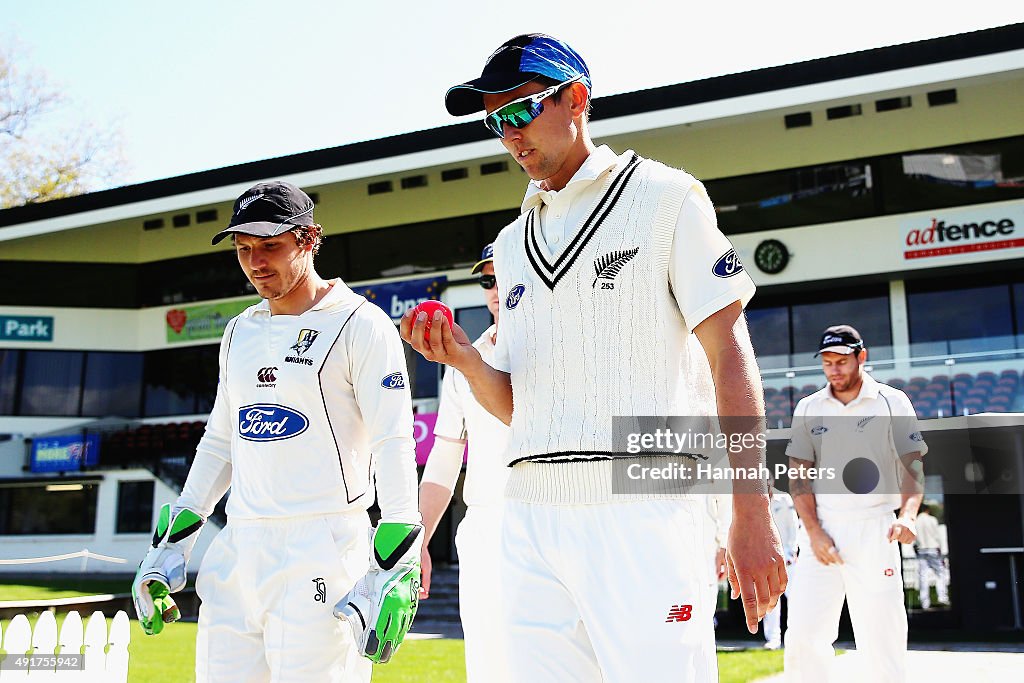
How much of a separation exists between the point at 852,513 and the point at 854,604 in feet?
2.07

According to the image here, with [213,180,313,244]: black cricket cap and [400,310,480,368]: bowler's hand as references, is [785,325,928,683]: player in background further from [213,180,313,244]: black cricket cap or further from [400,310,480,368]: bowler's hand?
[400,310,480,368]: bowler's hand

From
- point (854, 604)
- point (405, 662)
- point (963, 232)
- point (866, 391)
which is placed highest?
point (963, 232)

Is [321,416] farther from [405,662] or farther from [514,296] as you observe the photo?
[405,662]

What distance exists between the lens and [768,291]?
2156cm

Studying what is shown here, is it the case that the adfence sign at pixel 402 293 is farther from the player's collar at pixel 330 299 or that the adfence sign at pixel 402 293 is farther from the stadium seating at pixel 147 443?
the player's collar at pixel 330 299

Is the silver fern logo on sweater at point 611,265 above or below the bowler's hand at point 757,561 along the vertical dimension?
above

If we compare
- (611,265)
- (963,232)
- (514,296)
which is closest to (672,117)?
(963,232)

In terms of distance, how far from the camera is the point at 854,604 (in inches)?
263

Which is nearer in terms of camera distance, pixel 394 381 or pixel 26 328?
pixel 394 381

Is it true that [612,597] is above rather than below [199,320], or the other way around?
below

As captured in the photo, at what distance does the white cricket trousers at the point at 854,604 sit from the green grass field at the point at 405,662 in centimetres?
249

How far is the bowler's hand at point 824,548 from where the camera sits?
22.3 ft

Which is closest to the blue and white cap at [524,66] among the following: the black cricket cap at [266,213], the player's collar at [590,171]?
the player's collar at [590,171]

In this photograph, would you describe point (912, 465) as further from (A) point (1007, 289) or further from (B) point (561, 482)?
(A) point (1007, 289)
